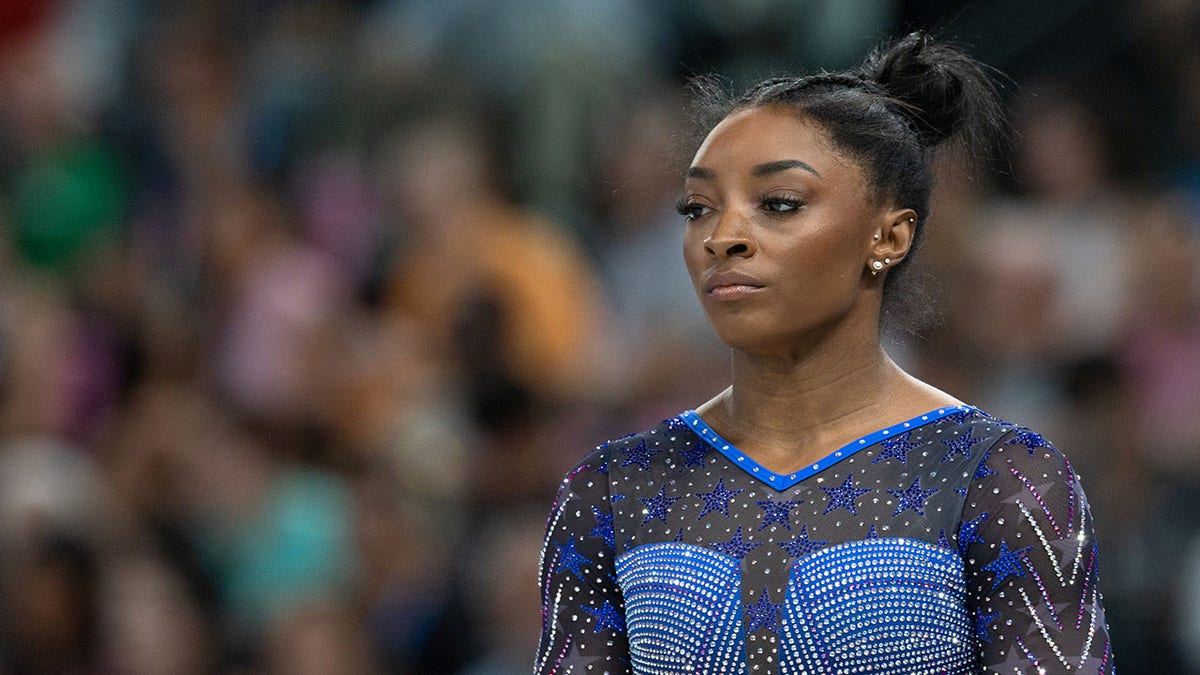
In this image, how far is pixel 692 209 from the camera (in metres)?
2.44

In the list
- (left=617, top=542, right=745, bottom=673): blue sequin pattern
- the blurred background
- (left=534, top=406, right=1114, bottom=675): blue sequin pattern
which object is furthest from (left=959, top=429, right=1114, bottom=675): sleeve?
the blurred background

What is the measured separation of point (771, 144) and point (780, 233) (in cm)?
12

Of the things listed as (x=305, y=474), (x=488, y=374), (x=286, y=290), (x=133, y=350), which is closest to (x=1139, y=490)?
(x=488, y=374)

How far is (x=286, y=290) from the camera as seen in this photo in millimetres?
6316

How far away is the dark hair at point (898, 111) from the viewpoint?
238 centimetres

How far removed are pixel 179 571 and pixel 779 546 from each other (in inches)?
146

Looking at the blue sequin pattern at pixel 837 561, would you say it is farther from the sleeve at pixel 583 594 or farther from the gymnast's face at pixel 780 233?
the gymnast's face at pixel 780 233

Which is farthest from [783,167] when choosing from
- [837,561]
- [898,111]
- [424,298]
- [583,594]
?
[424,298]

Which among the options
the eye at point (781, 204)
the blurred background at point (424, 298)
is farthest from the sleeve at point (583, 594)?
the blurred background at point (424, 298)

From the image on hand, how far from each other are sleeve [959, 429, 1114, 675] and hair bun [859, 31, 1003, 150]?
52 centimetres

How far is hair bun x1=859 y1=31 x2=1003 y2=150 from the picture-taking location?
2.48m

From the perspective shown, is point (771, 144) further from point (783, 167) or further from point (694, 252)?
point (694, 252)

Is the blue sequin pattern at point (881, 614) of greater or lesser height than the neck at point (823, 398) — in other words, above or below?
below

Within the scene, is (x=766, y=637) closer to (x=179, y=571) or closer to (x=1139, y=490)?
(x=1139, y=490)
